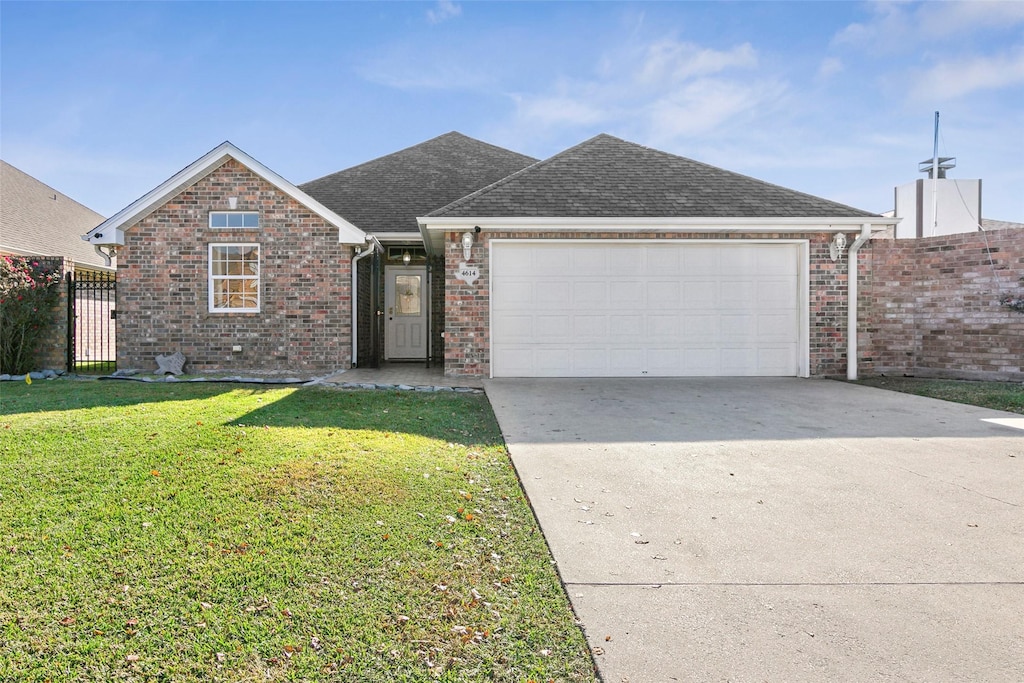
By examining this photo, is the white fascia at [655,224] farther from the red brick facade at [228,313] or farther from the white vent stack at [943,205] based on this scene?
the white vent stack at [943,205]

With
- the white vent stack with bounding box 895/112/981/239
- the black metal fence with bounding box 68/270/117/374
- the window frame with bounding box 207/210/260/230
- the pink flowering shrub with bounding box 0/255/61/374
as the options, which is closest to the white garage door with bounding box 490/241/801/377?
the window frame with bounding box 207/210/260/230

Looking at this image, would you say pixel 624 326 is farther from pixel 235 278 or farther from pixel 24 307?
pixel 24 307

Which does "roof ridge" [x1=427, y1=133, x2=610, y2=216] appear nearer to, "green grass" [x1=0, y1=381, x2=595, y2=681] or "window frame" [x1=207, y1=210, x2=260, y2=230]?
"window frame" [x1=207, y1=210, x2=260, y2=230]

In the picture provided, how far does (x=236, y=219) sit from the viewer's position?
35.0 feet

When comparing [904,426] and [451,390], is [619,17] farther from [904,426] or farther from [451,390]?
[904,426]

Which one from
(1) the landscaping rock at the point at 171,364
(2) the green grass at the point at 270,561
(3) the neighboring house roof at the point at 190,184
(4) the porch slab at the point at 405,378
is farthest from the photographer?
(1) the landscaping rock at the point at 171,364

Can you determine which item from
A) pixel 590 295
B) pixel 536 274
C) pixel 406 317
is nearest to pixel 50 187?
pixel 406 317

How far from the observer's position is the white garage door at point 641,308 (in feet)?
32.6

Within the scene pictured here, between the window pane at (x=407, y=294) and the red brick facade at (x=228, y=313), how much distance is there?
9.78 ft

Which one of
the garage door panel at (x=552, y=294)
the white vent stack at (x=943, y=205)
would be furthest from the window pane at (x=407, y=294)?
the white vent stack at (x=943, y=205)

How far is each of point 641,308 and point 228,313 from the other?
821 cm

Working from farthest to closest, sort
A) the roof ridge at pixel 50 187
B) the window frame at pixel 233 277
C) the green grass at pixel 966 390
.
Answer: the roof ridge at pixel 50 187, the window frame at pixel 233 277, the green grass at pixel 966 390

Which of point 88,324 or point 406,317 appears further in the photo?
point 406,317

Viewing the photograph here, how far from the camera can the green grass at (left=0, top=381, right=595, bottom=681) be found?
1.97 meters
